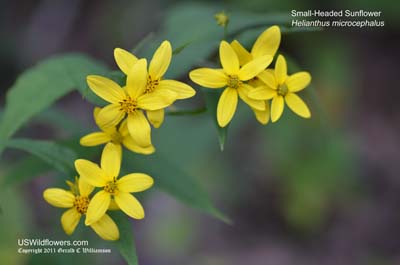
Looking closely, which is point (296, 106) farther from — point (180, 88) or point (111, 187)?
point (111, 187)

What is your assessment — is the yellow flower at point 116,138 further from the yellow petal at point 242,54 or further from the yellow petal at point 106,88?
the yellow petal at point 242,54

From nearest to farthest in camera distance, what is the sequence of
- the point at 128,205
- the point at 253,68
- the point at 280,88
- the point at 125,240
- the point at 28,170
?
the point at 125,240, the point at 128,205, the point at 253,68, the point at 280,88, the point at 28,170

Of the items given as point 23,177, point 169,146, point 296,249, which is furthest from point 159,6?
point 23,177

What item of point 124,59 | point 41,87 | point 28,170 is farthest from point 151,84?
point 28,170

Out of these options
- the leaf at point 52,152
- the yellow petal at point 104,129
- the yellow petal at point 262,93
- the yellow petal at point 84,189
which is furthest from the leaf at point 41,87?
the yellow petal at point 262,93

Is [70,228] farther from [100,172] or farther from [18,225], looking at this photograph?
[18,225]

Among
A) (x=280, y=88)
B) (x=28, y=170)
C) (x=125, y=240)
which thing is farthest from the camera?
(x=28, y=170)

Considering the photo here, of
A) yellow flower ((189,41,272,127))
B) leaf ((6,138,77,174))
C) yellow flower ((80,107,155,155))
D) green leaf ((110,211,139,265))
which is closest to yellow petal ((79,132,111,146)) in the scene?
yellow flower ((80,107,155,155))
